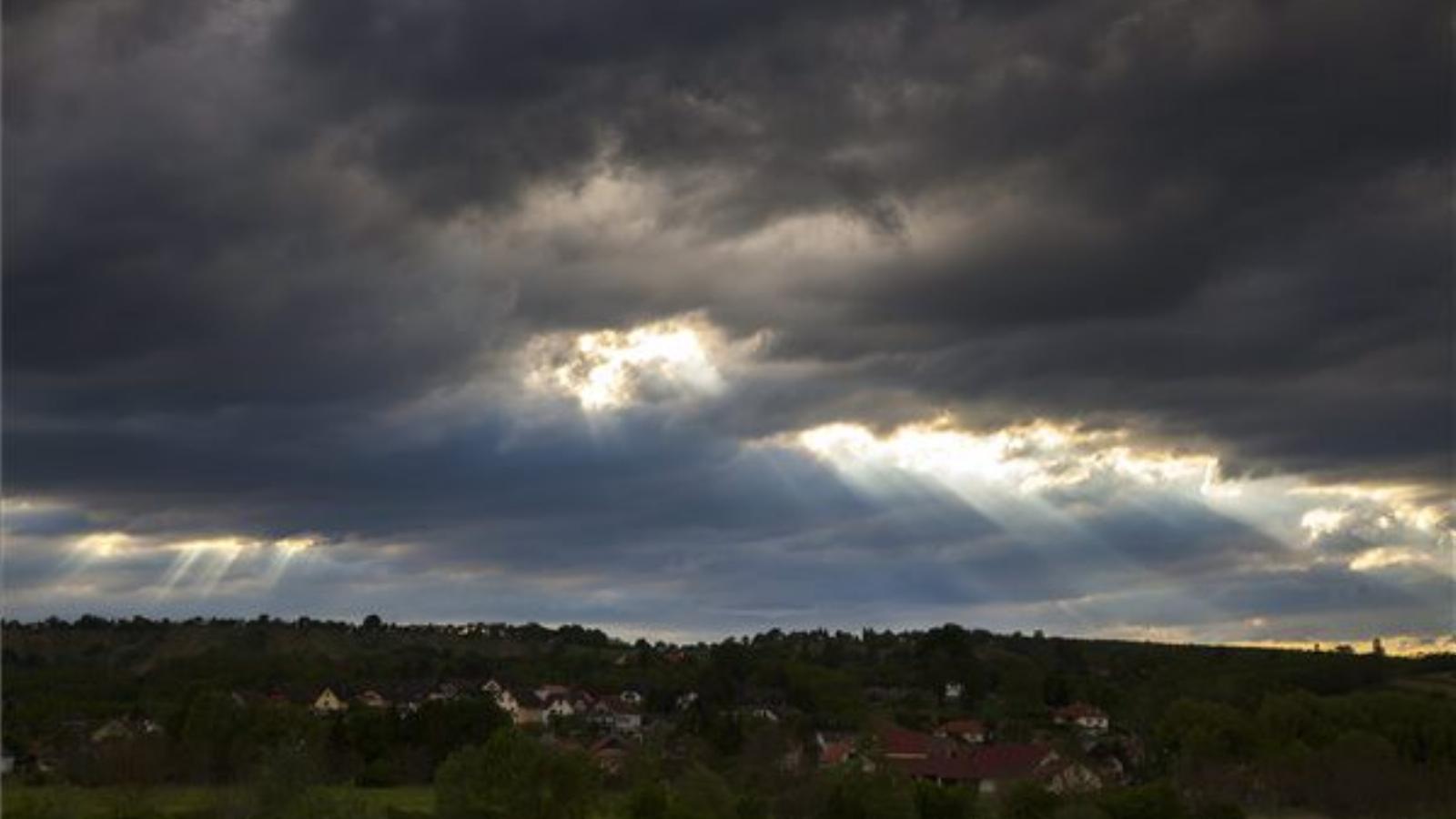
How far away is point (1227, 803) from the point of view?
91.5 m

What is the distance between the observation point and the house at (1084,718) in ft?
540

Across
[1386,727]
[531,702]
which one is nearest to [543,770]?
[1386,727]

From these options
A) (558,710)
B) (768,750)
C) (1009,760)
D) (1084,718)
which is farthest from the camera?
(558,710)

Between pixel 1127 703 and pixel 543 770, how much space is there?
102797mm

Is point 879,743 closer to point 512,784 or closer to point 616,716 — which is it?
point 512,784

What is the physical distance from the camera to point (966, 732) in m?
158

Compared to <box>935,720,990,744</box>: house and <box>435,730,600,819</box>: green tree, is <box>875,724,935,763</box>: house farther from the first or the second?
<box>435,730,600,819</box>: green tree

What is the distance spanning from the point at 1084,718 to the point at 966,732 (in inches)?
714

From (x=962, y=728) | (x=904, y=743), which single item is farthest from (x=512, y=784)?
(x=962, y=728)

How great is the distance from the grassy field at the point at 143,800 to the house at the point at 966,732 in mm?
60198

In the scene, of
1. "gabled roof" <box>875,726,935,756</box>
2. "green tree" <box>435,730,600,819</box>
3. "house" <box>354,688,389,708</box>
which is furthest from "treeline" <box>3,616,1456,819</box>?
"house" <box>354,688,389,708</box>

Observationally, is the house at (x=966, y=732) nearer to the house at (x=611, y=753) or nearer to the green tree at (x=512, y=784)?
the house at (x=611, y=753)

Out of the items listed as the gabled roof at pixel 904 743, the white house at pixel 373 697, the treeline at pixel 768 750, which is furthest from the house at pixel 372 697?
the gabled roof at pixel 904 743

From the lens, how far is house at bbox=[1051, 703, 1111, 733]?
16450 centimetres
